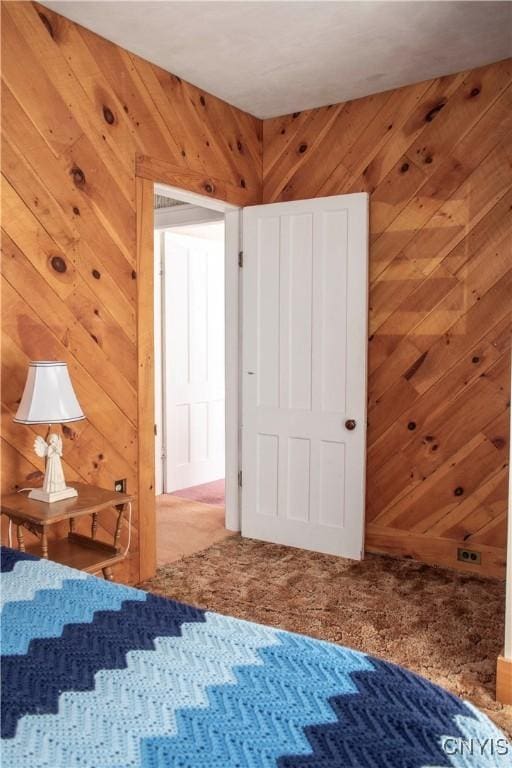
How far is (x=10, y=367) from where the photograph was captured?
2.69 meters

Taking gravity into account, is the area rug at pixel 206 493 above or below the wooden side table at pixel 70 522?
below

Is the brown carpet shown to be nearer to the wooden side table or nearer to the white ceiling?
the wooden side table

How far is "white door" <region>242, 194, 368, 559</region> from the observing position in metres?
3.77

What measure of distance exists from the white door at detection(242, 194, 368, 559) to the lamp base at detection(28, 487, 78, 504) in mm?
1697

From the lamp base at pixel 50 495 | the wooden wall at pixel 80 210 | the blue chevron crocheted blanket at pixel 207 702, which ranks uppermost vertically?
the wooden wall at pixel 80 210

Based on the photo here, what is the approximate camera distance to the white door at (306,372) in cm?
377

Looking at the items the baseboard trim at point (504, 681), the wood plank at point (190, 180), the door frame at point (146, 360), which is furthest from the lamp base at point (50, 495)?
the baseboard trim at point (504, 681)

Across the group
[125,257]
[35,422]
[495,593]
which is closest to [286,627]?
[495,593]

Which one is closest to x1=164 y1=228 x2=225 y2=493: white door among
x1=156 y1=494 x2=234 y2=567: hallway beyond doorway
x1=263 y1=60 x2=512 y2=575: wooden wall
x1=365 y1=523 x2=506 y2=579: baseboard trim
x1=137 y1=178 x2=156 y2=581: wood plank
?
x1=156 y1=494 x2=234 y2=567: hallway beyond doorway

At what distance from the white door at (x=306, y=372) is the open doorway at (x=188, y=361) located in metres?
0.84

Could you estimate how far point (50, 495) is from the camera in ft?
8.43

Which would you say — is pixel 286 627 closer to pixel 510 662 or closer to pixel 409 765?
pixel 510 662

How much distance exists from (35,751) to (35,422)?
1584 mm

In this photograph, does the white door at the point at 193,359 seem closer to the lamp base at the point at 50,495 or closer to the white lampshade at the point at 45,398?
the lamp base at the point at 50,495
